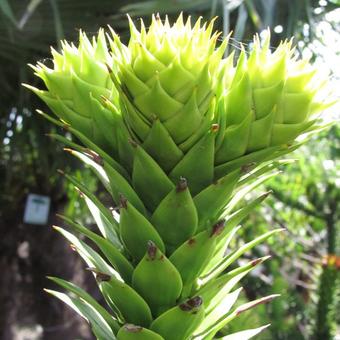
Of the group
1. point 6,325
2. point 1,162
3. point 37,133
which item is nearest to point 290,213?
point 37,133

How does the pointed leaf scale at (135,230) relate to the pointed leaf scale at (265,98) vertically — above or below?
below

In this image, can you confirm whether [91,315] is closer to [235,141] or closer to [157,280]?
[157,280]

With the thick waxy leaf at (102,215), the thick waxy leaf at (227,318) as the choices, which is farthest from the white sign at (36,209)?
the thick waxy leaf at (227,318)

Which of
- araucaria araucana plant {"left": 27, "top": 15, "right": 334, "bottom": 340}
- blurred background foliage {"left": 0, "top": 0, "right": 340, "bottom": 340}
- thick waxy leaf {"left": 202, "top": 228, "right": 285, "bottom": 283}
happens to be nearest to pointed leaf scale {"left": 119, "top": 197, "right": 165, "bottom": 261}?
araucaria araucana plant {"left": 27, "top": 15, "right": 334, "bottom": 340}

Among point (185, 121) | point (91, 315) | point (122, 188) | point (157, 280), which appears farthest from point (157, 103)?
point (91, 315)

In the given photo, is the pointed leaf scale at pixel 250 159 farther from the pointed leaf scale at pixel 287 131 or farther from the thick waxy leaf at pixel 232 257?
the thick waxy leaf at pixel 232 257
